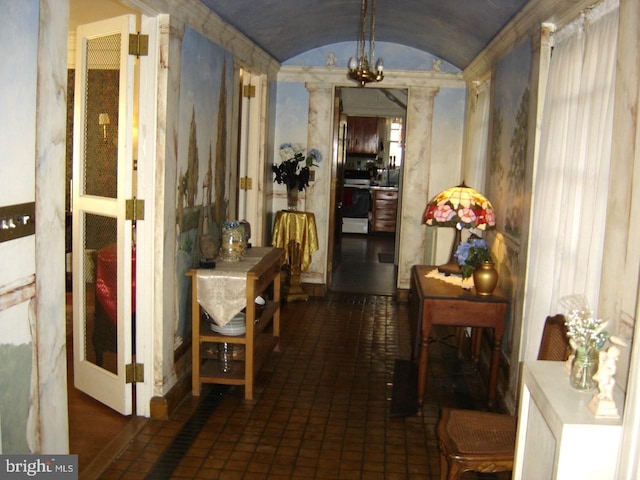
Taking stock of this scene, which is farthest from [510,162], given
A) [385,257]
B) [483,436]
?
[385,257]

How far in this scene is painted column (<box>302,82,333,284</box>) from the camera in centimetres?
724

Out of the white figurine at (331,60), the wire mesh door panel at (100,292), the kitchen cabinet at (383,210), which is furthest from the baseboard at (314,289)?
the kitchen cabinet at (383,210)

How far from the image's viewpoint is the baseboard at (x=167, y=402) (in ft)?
12.9

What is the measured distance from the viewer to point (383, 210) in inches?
502

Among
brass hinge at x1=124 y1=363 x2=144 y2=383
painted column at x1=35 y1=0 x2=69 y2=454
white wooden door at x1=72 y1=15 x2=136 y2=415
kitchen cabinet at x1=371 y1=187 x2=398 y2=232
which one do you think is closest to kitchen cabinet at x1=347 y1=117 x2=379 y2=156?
kitchen cabinet at x1=371 y1=187 x2=398 y2=232

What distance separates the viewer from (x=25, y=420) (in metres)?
2.43

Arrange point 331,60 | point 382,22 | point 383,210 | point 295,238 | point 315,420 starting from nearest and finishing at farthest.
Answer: point 315,420 < point 382,22 < point 295,238 < point 331,60 < point 383,210

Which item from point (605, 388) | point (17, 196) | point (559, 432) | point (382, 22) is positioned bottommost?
point (559, 432)

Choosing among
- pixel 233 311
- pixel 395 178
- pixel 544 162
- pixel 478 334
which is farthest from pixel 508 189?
pixel 395 178

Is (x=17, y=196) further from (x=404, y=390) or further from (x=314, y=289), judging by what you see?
(x=314, y=289)

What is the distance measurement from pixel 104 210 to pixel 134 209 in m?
0.23

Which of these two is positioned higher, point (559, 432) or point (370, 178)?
point (370, 178)

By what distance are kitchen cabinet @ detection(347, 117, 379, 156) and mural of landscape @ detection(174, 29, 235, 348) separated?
8.62 metres

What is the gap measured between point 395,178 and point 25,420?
1152cm
